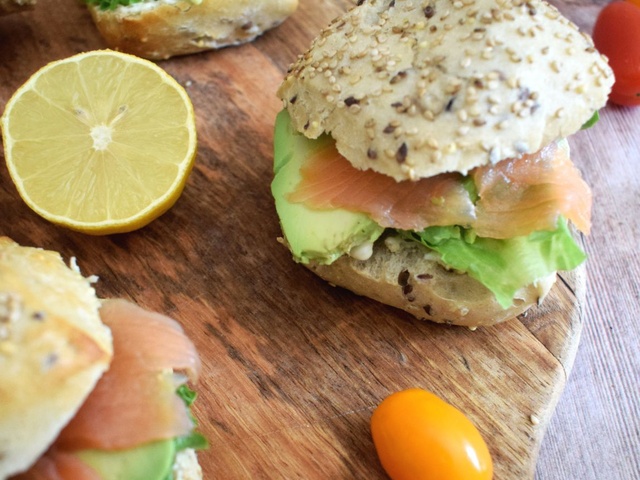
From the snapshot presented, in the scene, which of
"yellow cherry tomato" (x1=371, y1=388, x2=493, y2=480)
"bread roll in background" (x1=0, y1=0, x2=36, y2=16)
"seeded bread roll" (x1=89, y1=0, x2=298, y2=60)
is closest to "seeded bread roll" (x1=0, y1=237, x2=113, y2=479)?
"yellow cherry tomato" (x1=371, y1=388, x2=493, y2=480)

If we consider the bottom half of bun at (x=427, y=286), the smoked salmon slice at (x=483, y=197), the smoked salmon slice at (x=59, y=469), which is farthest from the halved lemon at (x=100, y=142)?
the smoked salmon slice at (x=59, y=469)

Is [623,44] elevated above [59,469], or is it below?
below

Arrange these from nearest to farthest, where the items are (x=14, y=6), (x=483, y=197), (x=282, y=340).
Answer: (x=483, y=197) → (x=282, y=340) → (x=14, y=6)

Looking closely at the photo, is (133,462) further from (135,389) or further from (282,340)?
(282,340)

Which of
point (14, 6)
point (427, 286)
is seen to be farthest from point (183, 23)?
point (427, 286)

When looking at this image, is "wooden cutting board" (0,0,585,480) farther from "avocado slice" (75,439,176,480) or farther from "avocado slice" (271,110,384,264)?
"avocado slice" (75,439,176,480)

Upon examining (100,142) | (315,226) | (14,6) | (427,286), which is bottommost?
(427,286)

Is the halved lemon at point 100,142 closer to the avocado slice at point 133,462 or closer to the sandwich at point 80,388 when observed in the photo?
the sandwich at point 80,388
